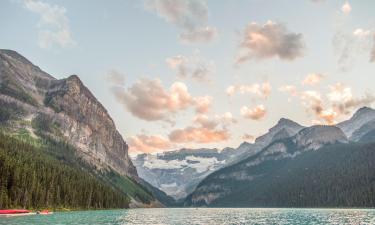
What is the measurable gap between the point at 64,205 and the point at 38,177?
2086 cm

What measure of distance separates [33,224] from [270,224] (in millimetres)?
56449

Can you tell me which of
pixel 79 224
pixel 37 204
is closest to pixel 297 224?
pixel 79 224

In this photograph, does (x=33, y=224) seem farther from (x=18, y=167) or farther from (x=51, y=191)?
(x=51, y=191)

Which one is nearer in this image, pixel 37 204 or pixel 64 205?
pixel 37 204

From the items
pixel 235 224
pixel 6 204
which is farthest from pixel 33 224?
pixel 6 204

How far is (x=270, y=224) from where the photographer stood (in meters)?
98.9

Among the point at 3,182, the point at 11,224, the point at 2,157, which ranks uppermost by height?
the point at 2,157

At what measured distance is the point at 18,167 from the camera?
169 meters

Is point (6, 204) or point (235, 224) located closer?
point (235, 224)

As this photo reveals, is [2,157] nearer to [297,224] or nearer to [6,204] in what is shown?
[6,204]

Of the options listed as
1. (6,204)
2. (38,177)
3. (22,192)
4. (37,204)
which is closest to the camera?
(6,204)

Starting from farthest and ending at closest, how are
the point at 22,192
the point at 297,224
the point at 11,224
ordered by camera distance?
the point at 22,192, the point at 297,224, the point at 11,224

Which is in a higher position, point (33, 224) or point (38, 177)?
point (38, 177)

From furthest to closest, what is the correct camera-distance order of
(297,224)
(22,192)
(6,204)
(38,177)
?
(38,177)
(22,192)
(6,204)
(297,224)
